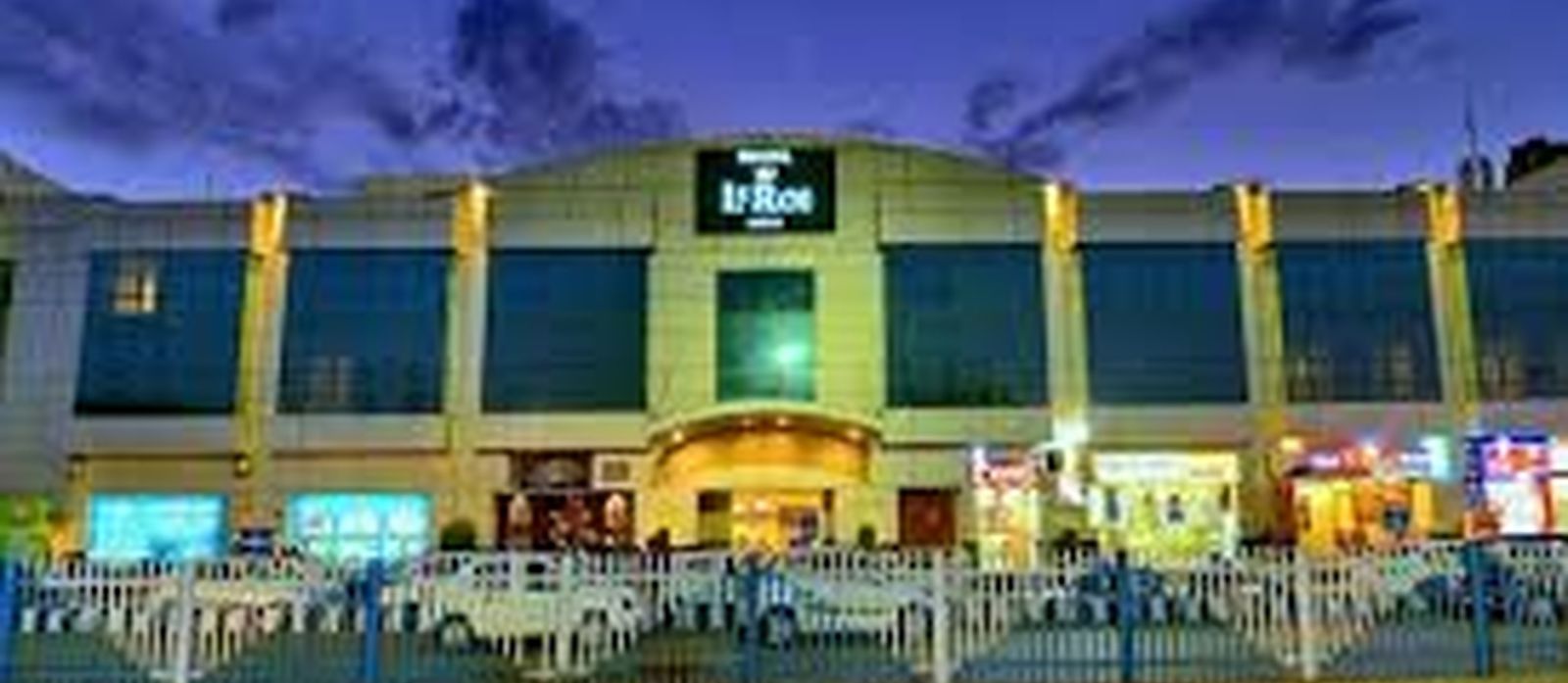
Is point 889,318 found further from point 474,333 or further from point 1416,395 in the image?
point 1416,395

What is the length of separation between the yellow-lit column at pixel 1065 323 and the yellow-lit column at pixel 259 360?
68.4ft

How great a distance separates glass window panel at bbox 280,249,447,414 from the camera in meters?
44.1

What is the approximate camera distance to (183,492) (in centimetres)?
4366

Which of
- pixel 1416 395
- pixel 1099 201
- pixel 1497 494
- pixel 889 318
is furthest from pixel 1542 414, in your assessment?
pixel 889 318

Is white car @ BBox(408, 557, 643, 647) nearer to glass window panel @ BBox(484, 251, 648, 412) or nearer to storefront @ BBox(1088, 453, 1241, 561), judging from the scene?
storefront @ BBox(1088, 453, 1241, 561)

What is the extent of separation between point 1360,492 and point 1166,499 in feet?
27.7

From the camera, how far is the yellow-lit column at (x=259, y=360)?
43562 mm

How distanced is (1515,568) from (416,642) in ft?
38.5

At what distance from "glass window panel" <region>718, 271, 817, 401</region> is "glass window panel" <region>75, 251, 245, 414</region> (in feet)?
43.4

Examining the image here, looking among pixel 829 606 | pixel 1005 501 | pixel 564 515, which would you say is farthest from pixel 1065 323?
pixel 829 606

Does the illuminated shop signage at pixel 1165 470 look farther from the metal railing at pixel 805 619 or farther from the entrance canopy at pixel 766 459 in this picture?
the metal railing at pixel 805 619

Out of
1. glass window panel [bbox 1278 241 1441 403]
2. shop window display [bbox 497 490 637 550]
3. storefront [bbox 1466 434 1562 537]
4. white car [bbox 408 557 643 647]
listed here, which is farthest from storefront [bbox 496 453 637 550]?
white car [bbox 408 557 643 647]

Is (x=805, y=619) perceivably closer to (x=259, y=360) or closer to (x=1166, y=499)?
(x=1166, y=499)

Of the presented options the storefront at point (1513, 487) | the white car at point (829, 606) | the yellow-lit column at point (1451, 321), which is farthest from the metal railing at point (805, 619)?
the yellow-lit column at point (1451, 321)
